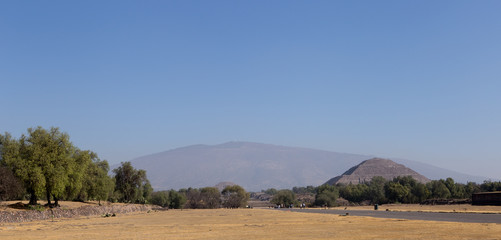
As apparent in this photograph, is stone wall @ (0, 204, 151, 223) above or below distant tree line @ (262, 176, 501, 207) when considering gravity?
below

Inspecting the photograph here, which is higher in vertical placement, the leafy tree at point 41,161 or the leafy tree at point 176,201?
the leafy tree at point 41,161

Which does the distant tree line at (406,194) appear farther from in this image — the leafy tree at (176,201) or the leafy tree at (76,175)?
the leafy tree at (76,175)

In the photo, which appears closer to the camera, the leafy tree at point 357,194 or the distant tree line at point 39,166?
the distant tree line at point 39,166

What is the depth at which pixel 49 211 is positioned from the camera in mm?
64062

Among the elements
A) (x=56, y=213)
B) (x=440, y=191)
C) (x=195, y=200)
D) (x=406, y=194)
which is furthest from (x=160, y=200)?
(x=440, y=191)

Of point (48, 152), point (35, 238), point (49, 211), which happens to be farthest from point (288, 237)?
point (48, 152)

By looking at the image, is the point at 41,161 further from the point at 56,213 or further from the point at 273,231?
the point at 273,231

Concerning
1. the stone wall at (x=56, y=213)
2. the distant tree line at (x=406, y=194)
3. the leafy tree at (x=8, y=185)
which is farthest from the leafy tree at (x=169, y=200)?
the leafy tree at (x=8, y=185)

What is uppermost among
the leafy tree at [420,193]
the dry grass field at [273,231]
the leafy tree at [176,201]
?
the leafy tree at [420,193]

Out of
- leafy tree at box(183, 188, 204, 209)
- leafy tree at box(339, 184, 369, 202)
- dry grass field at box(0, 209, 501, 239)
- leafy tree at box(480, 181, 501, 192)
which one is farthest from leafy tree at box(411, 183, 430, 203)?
dry grass field at box(0, 209, 501, 239)

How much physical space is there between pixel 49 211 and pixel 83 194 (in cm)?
3021

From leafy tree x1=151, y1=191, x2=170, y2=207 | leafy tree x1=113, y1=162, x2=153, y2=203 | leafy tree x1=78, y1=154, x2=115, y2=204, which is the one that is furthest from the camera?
leafy tree x1=151, y1=191, x2=170, y2=207

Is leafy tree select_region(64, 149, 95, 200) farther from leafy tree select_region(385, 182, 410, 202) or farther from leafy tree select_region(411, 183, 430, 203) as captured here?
leafy tree select_region(411, 183, 430, 203)

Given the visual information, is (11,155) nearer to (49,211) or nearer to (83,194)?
(49,211)
